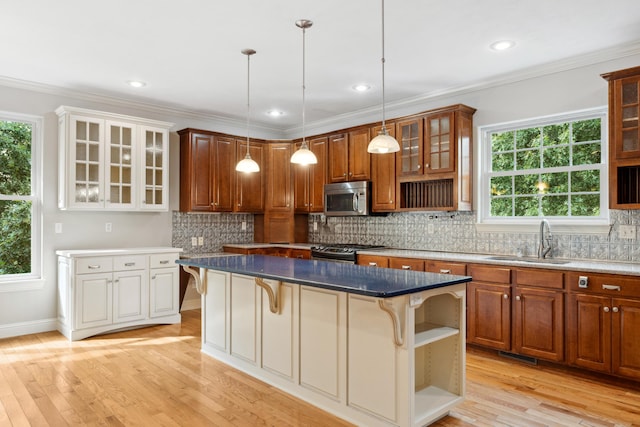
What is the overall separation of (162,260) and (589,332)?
426cm

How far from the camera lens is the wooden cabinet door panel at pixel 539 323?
3.46 meters

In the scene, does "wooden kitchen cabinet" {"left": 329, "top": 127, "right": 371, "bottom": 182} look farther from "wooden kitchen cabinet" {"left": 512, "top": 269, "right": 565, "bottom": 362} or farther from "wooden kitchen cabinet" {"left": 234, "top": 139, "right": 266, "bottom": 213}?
"wooden kitchen cabinet" {"left": 512, "top": 269, "right": 565, "bottom": 362}

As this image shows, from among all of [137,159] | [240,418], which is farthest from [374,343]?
[137,159]

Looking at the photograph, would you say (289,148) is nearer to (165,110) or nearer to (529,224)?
(165,110)

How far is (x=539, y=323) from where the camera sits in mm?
3568

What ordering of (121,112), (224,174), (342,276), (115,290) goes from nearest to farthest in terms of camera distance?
1. (342,276)
2. (115,290)
3. (121,112)
4. (224,174)

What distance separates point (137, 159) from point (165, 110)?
34.1 inches

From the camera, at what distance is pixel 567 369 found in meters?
3.52

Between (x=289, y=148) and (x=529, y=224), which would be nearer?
(x=529, y=224)

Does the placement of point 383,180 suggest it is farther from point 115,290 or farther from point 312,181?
point 115,290

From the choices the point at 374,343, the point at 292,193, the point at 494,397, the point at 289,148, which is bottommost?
the point at 494,397

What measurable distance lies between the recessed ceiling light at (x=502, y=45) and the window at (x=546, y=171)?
3.14ft

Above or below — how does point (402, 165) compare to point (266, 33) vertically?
below

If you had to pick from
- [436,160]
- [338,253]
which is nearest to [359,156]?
[436,160]
